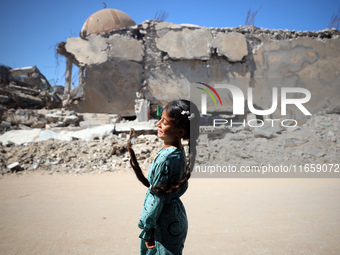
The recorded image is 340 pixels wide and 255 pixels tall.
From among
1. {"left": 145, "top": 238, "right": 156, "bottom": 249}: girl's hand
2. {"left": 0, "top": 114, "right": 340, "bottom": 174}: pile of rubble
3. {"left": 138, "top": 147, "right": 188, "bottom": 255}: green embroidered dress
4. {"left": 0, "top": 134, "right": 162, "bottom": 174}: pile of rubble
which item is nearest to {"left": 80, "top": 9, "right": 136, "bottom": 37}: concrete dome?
{"left": 0, "top": 114, "right": 340, "bottom": 174}: pile of rubble

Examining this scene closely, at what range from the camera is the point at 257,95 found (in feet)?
37.6

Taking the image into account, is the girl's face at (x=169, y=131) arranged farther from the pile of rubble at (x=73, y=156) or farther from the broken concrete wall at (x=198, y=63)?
the broken concrete wall at (x=198, y=63)

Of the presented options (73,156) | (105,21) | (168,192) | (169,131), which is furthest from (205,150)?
(105,21)

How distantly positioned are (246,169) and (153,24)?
7.94 m

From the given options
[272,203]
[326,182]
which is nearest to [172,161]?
[272,203]

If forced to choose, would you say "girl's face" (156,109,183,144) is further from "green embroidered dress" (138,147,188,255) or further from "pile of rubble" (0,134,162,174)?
"pile of rubble" (0,134,162,174)

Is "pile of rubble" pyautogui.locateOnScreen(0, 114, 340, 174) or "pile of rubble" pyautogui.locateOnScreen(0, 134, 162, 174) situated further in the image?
"pile of rubble" pyautogui.locateOnScreen(0, 114, 340, 174)

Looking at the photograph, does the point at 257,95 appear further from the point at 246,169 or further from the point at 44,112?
the point at 44,112

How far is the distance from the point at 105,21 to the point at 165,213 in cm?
1293

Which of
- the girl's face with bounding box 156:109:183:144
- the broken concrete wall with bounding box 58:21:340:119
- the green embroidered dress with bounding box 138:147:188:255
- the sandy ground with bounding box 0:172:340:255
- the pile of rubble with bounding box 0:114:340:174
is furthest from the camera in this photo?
the broken concrete wall with bounding box 58:21:340:119

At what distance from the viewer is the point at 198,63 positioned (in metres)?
11.3

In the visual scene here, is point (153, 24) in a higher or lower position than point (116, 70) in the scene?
higher

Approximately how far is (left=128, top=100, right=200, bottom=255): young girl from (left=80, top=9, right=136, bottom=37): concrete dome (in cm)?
1170

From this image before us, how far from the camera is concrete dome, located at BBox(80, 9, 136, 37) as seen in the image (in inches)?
481
